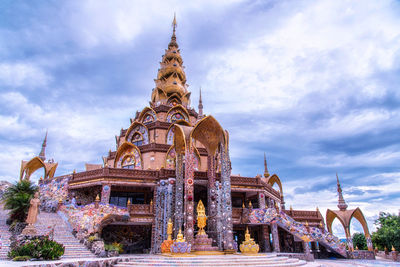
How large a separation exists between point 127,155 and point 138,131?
11.3 ft

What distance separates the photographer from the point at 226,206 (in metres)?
16.5

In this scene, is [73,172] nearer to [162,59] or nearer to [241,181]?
[241,181]

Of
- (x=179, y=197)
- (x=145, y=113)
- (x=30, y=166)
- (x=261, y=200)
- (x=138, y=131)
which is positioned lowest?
(x=179, y=197)

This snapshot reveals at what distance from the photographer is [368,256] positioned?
69.1 ft

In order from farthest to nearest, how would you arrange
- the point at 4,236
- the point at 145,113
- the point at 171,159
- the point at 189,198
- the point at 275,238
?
the point at 145,113 < the point at 171,159 < the point at 275,238 < the point at 189,198 < the point at 4,236

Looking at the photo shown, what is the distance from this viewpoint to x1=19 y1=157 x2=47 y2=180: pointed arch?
2730 centimetres

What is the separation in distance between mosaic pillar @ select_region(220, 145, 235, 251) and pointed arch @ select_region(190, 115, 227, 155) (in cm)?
95

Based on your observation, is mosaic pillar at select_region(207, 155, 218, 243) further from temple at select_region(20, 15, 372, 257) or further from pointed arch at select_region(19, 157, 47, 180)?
pointed arch at select_region(19, 157, 47, 180)

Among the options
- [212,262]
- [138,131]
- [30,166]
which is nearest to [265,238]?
[212,262]

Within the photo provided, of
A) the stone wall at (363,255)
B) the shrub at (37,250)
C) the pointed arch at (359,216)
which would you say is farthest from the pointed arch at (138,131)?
the pointed arch at (359,216)

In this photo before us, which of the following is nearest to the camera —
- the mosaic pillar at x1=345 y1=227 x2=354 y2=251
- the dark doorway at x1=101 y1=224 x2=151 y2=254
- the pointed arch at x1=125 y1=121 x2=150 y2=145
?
the dark doorway at x1=101 y1=224 x2=151 y2=254

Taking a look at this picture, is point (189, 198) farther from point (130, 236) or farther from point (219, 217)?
point (130, 236)

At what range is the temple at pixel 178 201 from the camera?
650 inches

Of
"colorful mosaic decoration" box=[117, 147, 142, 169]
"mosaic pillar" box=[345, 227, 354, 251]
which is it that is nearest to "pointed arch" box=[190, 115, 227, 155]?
"colorful mosaic decoration" box=[117, 147, 142, 169]
